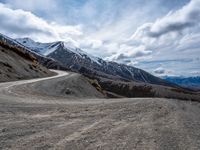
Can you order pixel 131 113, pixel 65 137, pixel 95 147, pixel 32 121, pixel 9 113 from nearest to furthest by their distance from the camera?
pixel 95 147
pixel 65 137
pixel 32 121
pixel 9 113
pixel 131 113

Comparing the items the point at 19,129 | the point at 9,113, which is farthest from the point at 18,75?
the point at 19,129

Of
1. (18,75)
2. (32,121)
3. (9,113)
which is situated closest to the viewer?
(32,121)

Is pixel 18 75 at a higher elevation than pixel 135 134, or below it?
higher

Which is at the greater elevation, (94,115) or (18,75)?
(18,75)

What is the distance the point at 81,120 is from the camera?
11398mm

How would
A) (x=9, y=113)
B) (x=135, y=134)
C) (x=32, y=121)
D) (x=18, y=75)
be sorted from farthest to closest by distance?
(x=18, y=75)
(x=9, y=113)
(x=32, y=121)
(x=135, y=134)

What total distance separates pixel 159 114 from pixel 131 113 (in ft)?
4.64

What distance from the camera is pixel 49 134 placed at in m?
8.66

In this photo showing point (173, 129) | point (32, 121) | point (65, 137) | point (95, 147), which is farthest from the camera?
point (32, 121)

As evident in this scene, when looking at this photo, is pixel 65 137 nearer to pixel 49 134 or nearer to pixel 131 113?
pixel 49 134

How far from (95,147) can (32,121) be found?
13.8ft

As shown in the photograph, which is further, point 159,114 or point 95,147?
point 159,114

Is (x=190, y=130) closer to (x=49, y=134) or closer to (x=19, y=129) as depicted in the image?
(x=49, y=134)

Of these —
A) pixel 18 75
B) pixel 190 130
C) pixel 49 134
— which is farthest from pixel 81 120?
pixel 18 75
